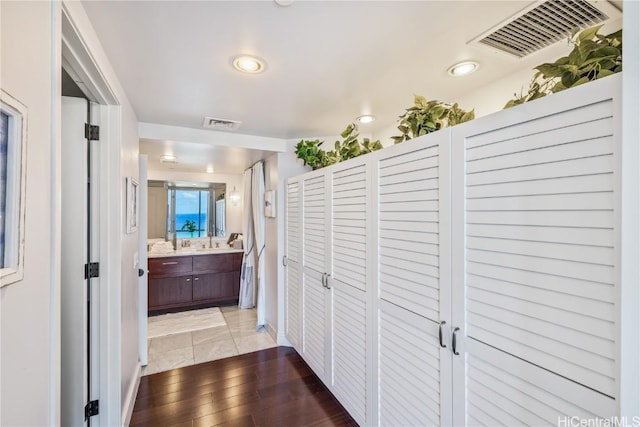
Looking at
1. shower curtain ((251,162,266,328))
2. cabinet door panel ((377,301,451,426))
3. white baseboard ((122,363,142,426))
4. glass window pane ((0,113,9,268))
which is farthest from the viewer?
shower curtain ((251,162,266,328))

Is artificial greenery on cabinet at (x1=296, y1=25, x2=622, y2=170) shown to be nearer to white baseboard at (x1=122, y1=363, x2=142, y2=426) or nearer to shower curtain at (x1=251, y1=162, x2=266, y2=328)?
shower curtain at (x1=251, y1=162, x2=266, y2=328)

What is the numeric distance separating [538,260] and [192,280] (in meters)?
4.25

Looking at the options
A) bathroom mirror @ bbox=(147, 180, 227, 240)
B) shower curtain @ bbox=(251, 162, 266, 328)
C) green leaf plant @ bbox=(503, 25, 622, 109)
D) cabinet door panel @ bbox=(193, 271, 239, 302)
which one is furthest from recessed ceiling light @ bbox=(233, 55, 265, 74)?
bathroom mirror @ bbox=(147, 180, 227, 240)

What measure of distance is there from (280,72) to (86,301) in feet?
5.71

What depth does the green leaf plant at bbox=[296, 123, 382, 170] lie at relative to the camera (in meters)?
2.02

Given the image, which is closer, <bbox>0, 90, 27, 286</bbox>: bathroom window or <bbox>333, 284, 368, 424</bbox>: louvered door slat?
<bbox>0, 90, 27, 286</bbox>: bathroom window

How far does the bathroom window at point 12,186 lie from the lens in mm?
617

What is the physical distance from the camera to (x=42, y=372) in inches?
31.5

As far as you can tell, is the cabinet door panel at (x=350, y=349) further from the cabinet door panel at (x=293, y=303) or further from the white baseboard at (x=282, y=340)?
the white baseboard at (x=282, y=340)

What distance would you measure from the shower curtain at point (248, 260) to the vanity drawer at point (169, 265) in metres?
0.79

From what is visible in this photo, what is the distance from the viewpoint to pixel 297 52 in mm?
1464

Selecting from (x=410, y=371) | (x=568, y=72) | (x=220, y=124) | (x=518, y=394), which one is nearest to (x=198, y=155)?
(x=220, y=124)

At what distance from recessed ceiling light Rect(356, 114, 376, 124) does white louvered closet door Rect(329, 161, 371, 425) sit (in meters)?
0.68

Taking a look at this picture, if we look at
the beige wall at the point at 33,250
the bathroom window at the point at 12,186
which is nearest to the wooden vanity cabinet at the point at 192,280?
the beige wall at the point at 33,250
